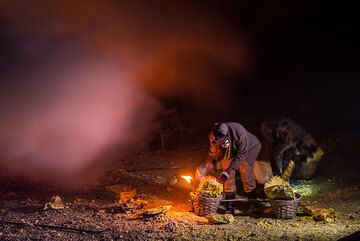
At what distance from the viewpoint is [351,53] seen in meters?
17.0

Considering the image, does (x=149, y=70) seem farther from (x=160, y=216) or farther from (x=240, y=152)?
(x=160, y=216)

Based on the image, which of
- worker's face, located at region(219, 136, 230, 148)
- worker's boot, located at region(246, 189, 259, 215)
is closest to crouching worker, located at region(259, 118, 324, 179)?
worker's boot, located at region(246, 189, 259, 215)

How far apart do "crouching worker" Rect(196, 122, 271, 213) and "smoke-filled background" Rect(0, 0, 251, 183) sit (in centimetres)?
399

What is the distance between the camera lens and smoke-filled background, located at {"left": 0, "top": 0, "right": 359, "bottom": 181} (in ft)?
38.3

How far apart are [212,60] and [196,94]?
1416 millimetres

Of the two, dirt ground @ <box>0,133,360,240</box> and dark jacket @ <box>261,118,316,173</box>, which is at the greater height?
dark jacket @ <box>261,118,316,173</box>

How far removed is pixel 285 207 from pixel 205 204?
126 centimetres

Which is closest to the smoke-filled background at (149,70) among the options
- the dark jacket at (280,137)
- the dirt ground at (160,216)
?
the dirt ground at (160,216)

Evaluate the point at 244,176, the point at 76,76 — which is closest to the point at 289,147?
the point at 244,176

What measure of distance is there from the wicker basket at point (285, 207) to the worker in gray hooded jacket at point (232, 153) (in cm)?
75

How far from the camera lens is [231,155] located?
291 inches

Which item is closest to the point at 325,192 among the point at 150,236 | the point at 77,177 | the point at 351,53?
the point at 150,236

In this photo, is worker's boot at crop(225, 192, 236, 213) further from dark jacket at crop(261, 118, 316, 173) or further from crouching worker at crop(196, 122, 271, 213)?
dark jacket at crop(261, 118, 316, 173)

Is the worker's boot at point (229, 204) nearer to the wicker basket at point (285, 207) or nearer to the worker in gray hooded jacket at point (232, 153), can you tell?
the worker in gray hooded jacket at point (232, 153)
